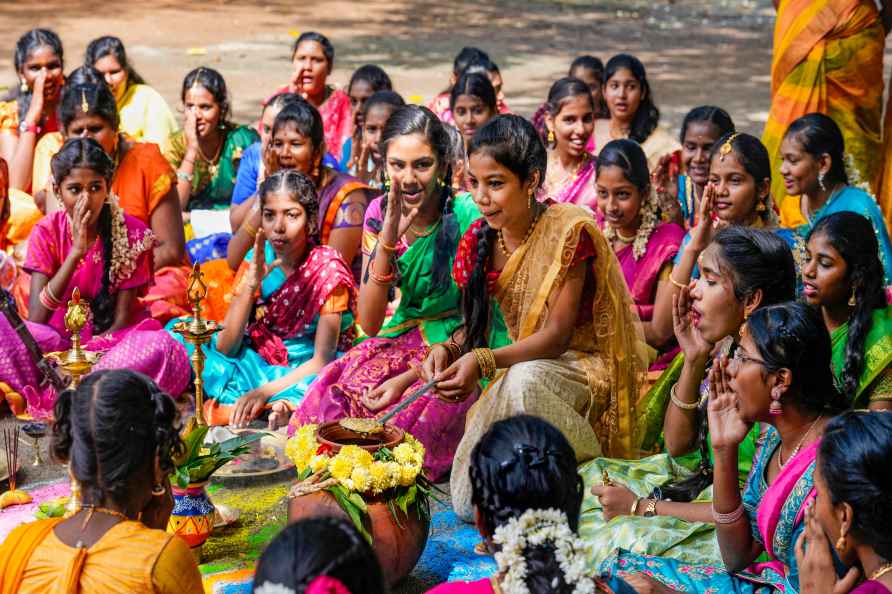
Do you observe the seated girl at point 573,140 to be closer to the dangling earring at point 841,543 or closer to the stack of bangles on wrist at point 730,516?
the stack of bangles on wrist at point 730,516

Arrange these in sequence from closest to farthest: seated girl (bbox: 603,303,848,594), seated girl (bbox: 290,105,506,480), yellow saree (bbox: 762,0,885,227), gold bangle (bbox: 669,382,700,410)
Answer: seated girl (bbox: 603,303,848,594) < gold bangle (bbox: 669,382,700,410) < seated girl (bbox: 290,105,506,480) < yellow saree (bbox: 762,0,885,227)

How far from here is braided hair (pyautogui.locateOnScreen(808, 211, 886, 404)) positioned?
4.20 metres

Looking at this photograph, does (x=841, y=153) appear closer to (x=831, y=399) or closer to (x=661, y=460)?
(x=661, y=460)

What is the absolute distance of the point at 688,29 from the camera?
56.8ft

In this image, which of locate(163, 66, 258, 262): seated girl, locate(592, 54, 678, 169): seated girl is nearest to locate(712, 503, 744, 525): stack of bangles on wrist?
locate(592, 54, 678, 169): seated girl

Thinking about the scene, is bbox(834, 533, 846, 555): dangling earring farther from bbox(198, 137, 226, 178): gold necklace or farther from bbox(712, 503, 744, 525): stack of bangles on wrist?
bbox(198, 137, 226, 178): gold necklace

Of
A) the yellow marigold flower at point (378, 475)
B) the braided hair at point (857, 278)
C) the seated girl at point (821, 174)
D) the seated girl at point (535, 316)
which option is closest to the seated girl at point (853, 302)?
the braided hair at point (857, 278)

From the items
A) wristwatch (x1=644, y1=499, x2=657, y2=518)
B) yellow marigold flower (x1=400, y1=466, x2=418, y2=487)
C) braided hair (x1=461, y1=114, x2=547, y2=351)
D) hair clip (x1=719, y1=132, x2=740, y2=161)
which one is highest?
braided hair (x1=461, y1=114, x2=547, y2=351)

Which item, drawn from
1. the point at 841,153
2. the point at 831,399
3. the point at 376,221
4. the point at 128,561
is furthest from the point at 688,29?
the point at 128,561

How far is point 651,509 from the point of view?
410cm

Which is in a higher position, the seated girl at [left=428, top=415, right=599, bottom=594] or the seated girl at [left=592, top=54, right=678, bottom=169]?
the seated girl at [left=592, top=54, right=678, bottom=169]

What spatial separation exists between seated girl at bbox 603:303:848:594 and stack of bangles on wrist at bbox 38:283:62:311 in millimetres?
3272

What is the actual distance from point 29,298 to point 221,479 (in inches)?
70.0

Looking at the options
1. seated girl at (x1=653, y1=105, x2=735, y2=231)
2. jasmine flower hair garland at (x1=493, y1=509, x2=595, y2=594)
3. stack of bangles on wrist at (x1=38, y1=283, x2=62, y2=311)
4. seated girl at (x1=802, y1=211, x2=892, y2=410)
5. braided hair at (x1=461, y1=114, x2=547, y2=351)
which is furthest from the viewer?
seated girl at (x1=653, y1=105, x2=735, y2=231)
